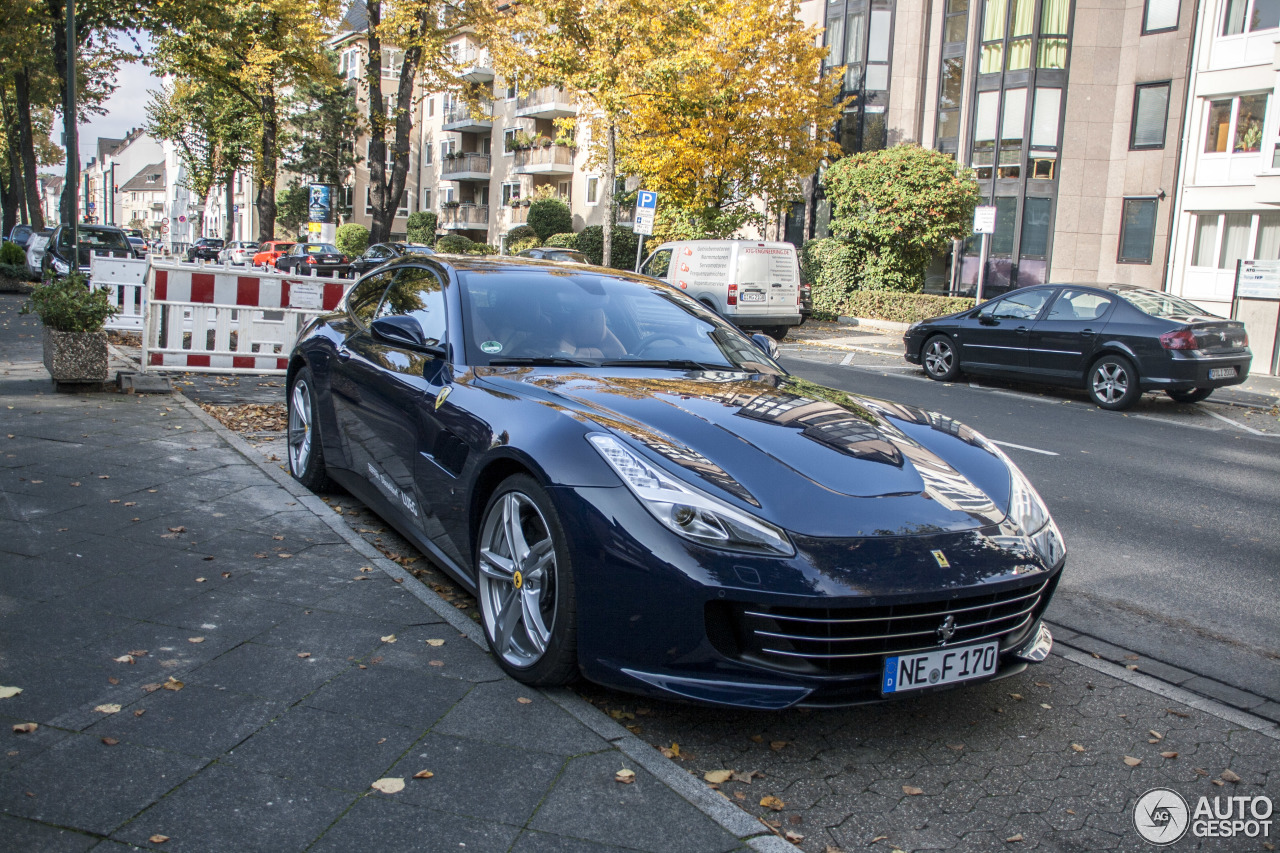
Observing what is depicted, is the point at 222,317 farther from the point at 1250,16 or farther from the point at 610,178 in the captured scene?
the point at 1250,16

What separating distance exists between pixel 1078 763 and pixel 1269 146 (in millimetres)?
28342

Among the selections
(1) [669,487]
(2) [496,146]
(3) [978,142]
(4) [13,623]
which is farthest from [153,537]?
(2) [496,146]

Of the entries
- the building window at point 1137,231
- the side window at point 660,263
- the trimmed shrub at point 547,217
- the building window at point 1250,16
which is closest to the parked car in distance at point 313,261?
the trimmed shrub at point 547,217

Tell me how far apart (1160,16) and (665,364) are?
31.3 meters

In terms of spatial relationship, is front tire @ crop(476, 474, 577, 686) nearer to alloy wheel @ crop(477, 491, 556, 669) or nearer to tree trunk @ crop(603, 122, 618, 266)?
alloy wheel @ crop(477, 491, 556, 669)

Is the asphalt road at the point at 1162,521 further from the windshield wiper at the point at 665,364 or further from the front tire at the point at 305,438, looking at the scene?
the front tire at the point at 305,438

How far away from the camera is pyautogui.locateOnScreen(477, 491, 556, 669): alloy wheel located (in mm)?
3430

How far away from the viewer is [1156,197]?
29.3m

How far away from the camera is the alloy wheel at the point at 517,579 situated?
3.43 meters

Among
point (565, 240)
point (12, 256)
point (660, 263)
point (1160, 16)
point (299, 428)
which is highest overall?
point (1160, 16)

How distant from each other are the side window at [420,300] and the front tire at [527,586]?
3.85ft

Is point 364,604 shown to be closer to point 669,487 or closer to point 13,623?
point 13,623

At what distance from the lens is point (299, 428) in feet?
20.7

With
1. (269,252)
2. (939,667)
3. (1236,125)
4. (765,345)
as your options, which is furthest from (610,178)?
(939,667)
